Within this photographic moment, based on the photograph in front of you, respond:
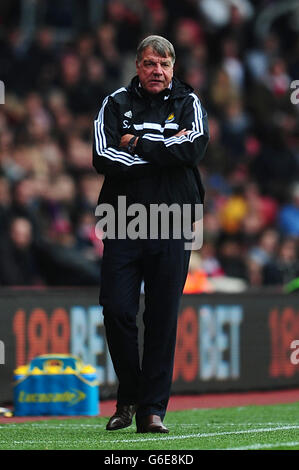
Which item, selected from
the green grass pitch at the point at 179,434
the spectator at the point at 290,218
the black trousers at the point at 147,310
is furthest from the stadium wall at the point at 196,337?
the spectator at the point at 290,218

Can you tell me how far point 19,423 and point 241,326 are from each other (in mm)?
4072

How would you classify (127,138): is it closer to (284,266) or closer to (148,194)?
(148,194)

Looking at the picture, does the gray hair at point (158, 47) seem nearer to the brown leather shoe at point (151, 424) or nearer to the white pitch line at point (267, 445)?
the brown leather shoe at point (151, 424)

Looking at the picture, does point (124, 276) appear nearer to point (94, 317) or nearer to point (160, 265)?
point (160, 265)

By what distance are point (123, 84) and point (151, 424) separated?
32.3ft

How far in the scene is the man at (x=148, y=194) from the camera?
267 inches

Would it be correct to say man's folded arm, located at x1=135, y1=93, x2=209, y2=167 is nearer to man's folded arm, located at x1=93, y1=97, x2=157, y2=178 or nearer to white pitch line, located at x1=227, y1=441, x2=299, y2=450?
man's folded arm, located at x1=93, y1=97, x2=157, y2=178

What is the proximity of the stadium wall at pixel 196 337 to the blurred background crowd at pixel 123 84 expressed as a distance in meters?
0.92

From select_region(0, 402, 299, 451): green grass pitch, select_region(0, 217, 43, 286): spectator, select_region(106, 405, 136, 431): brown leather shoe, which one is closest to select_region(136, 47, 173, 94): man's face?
select_region(106, 405, 136, 431): brown leather shoe

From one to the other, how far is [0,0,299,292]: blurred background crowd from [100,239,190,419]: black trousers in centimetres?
483

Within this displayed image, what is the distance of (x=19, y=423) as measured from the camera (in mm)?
8219

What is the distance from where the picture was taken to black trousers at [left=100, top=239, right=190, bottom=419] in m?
6.83

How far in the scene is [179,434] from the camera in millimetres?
6809

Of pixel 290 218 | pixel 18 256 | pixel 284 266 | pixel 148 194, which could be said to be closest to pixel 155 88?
pixel 148 194
